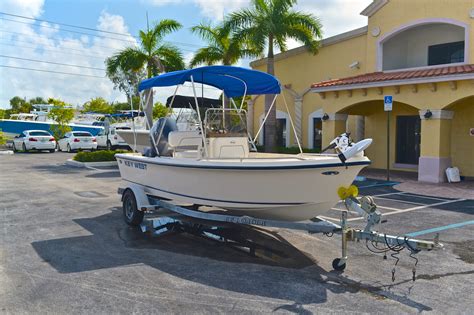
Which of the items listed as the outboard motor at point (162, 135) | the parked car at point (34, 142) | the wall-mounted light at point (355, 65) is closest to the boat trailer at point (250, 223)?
the outboard motor at point (162, 135)

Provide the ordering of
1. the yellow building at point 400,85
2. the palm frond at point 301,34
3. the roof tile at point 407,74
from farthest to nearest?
1. the palm frond at point 301,34
2. the yellow building at point 400,85
3. the roof tile at point 407,74

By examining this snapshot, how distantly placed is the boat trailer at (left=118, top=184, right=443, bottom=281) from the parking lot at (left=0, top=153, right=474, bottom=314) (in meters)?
0.27

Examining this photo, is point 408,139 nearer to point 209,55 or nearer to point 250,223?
point 209,55

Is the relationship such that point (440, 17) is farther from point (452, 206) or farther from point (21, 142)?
point (21, 142)

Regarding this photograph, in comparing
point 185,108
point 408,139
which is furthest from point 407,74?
point 185,108

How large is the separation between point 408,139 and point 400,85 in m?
3.31

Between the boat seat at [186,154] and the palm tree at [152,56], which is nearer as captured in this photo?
the boat seat at [186,154]

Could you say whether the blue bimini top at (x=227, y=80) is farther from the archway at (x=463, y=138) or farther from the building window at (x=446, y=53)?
the building window at (x=446, y=53)

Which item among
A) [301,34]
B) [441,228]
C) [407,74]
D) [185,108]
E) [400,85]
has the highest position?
[301,34]

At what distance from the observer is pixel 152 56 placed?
21531 mm

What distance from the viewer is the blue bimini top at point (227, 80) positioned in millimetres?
7539

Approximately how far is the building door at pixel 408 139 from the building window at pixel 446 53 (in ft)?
7.65

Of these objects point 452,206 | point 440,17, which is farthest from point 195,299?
point 440,17

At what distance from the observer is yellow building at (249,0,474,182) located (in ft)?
47.2
